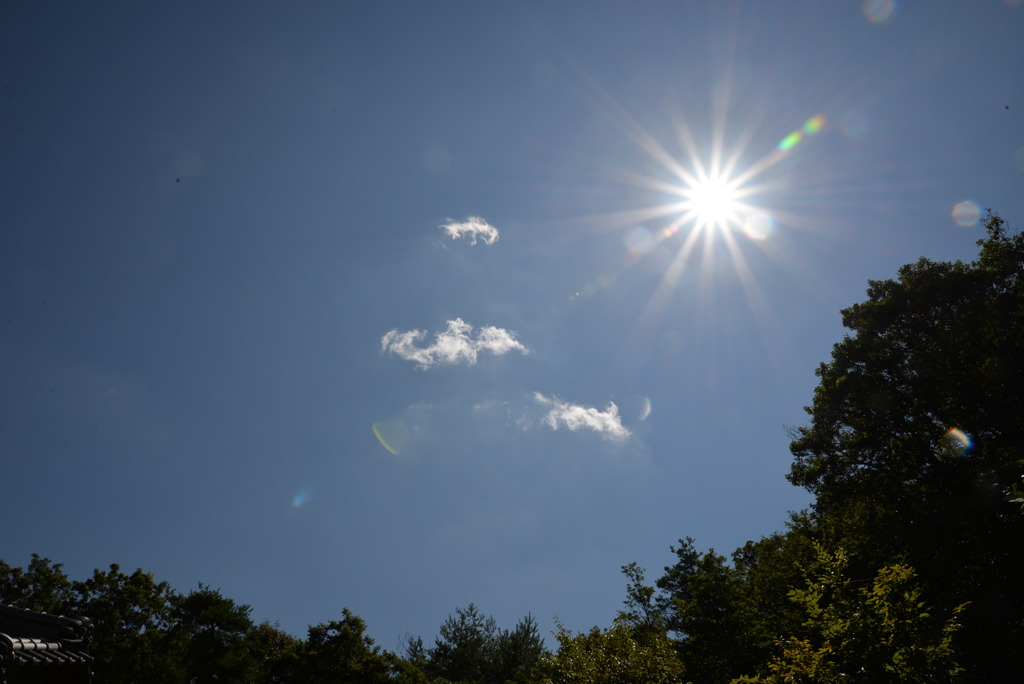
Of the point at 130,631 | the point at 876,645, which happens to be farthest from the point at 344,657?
the point at 876,645

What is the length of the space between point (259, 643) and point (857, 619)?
52.8m

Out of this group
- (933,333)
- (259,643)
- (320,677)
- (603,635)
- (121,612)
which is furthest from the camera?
(259,643)

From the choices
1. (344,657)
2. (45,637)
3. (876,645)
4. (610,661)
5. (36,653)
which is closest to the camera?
(36,653)

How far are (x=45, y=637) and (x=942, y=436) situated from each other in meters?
32.2

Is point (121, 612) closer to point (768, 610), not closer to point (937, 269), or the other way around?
point (768, 610)

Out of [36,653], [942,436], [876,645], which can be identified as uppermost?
[942,436]

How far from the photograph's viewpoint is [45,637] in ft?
35.0

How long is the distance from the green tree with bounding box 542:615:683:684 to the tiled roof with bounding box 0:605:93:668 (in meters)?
13.4

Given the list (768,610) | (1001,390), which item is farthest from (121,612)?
(1001,390)

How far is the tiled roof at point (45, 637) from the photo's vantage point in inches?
381

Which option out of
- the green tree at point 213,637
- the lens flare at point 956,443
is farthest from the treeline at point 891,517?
the green tree at point 213,637

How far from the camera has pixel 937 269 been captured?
25.1 m

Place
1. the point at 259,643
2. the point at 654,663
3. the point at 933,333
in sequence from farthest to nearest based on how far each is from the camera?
the point at 259,643
the point at 933,333
the point at 654,663

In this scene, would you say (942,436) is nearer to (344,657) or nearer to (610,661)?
(610,661)
